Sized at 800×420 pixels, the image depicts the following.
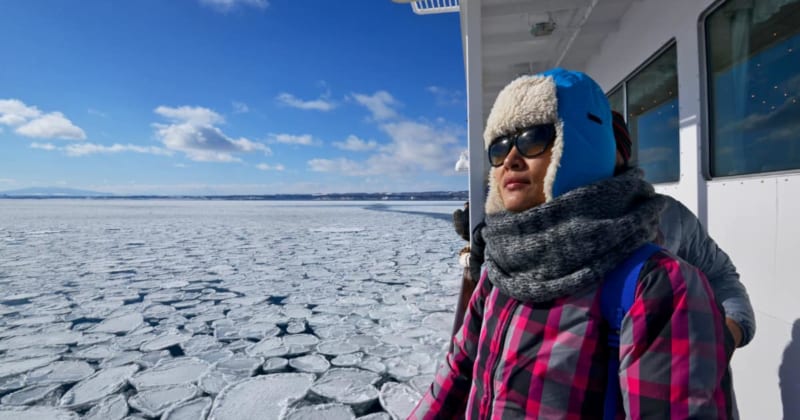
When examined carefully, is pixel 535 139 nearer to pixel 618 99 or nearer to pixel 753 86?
pixel 753 86

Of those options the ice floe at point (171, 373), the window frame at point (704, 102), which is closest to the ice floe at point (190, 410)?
the ice floe at point (171, 373)

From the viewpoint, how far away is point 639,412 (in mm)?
650

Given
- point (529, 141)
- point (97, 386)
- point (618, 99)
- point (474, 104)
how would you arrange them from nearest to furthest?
point (529, 141) → point (97, 386) → point (474, 104) → point (618, 99)

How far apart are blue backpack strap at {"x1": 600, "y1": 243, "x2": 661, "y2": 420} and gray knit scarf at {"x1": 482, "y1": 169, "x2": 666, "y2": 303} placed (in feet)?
0.06

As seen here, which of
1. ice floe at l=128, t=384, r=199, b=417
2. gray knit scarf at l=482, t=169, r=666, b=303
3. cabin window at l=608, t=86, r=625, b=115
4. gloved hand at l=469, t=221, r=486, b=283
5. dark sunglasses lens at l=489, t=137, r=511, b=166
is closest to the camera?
gray knit scarf at l=482, t=169, r=666, b=303

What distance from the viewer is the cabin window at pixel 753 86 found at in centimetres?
A: 157

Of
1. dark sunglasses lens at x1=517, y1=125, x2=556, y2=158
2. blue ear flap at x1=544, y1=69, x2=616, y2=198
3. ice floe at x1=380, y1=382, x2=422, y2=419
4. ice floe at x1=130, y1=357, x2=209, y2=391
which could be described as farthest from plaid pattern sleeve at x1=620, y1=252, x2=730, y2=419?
ice floe at x1=130, y1=357, x2=209, y2=391

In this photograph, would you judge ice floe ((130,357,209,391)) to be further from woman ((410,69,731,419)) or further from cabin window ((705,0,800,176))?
cabin window ((705,0,800,176))

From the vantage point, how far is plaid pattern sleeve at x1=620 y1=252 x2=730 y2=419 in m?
0.62

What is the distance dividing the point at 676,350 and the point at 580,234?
0.81 feet

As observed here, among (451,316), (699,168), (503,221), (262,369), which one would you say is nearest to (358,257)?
(451,316)

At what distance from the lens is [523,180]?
33.5 inches

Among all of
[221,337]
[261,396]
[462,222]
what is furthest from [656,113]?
[221,337]

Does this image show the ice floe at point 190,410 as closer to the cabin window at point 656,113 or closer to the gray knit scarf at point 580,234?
the gray knit scarf at point 580,234
